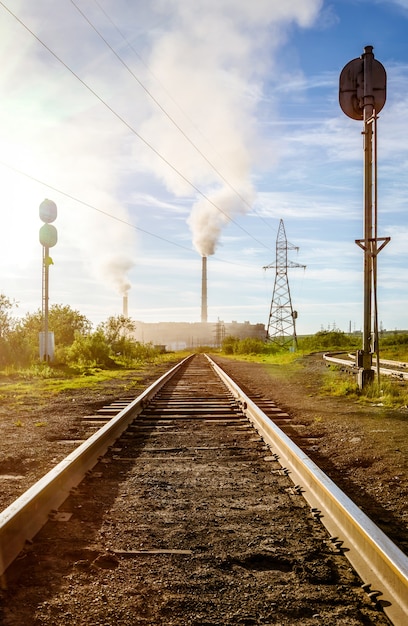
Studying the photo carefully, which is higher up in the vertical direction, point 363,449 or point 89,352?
point 89,352

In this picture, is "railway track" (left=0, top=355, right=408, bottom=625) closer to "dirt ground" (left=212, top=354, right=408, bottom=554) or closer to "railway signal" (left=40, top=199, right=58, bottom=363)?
"dirt ground" (left=212, top=354, right=408, bottom=554)

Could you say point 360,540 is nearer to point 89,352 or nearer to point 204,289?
point 89,352

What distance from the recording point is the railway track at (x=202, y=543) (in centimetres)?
246

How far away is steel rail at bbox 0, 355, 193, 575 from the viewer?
304 cm

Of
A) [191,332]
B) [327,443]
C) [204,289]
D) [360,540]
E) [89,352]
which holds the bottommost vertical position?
[327,443]

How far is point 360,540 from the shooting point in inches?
118

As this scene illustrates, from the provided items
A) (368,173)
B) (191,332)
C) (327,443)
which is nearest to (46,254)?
(368,173)

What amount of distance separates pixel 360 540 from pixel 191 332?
14122 cm

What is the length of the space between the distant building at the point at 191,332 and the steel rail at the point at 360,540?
127 meters

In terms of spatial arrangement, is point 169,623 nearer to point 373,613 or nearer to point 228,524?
point 373,613

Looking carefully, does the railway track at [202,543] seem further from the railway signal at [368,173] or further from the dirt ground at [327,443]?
the railway signal at [368,173]

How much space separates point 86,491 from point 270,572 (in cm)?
197

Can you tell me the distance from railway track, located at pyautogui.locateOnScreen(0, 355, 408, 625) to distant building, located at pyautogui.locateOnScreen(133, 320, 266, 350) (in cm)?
12612

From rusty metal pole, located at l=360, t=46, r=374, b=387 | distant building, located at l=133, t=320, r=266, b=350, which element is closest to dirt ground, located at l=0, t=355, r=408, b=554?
rusty metal pole, located at l=360, t=46, r=374, b=387
